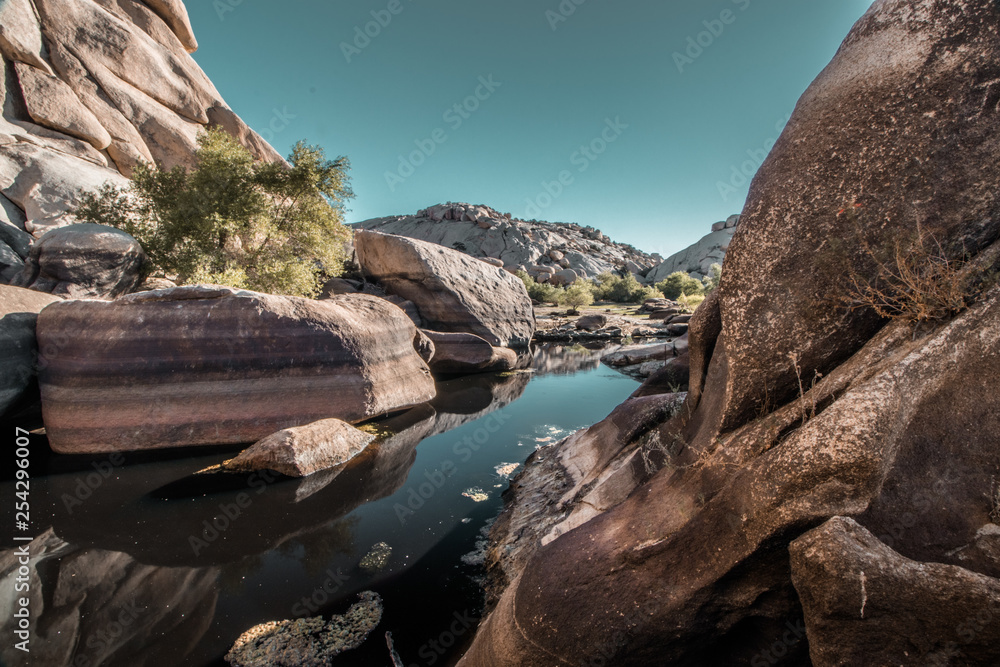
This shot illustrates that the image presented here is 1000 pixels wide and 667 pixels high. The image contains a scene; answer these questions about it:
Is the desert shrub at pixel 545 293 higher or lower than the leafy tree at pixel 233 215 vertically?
lower

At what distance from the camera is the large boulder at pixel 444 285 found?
57.9ft

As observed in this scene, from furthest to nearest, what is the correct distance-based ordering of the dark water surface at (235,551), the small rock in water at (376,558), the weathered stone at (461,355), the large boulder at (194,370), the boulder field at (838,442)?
1. the weathered stone at (461,355)
2. the large boulder at (194,370)
3. the small rock in water at (376,558)
4. the dark water surface at (235,551)
5. the boulder field at (838,442)

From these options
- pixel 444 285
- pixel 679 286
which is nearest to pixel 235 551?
pixel 444 285

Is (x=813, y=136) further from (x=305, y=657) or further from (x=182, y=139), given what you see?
(x=182, y=139)

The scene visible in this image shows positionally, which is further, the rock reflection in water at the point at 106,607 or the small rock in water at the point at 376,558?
the small rock in water at the point at 376,558

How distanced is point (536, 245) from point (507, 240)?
4637 mm

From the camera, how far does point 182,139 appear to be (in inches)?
886

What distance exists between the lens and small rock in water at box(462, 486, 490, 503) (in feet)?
20.8

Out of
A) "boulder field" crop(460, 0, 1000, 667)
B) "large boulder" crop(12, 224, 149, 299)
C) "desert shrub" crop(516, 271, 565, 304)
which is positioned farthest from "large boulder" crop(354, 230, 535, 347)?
"desert shrub" crop(516, 271, 565, 304)

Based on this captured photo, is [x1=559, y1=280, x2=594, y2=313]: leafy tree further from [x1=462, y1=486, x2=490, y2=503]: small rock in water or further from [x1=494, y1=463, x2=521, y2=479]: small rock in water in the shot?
[x1=462, y1=486, x2=490, y2=503]: small rock in water

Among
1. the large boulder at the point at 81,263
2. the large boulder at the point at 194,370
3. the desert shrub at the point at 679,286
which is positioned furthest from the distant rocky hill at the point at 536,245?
the large boulder at the point at 194,370

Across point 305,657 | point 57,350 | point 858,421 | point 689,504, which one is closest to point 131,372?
point 57,350

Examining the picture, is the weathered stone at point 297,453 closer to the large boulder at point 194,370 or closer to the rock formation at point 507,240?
the large boulder at point 194,370

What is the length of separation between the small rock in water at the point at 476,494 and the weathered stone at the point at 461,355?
8051 mm
